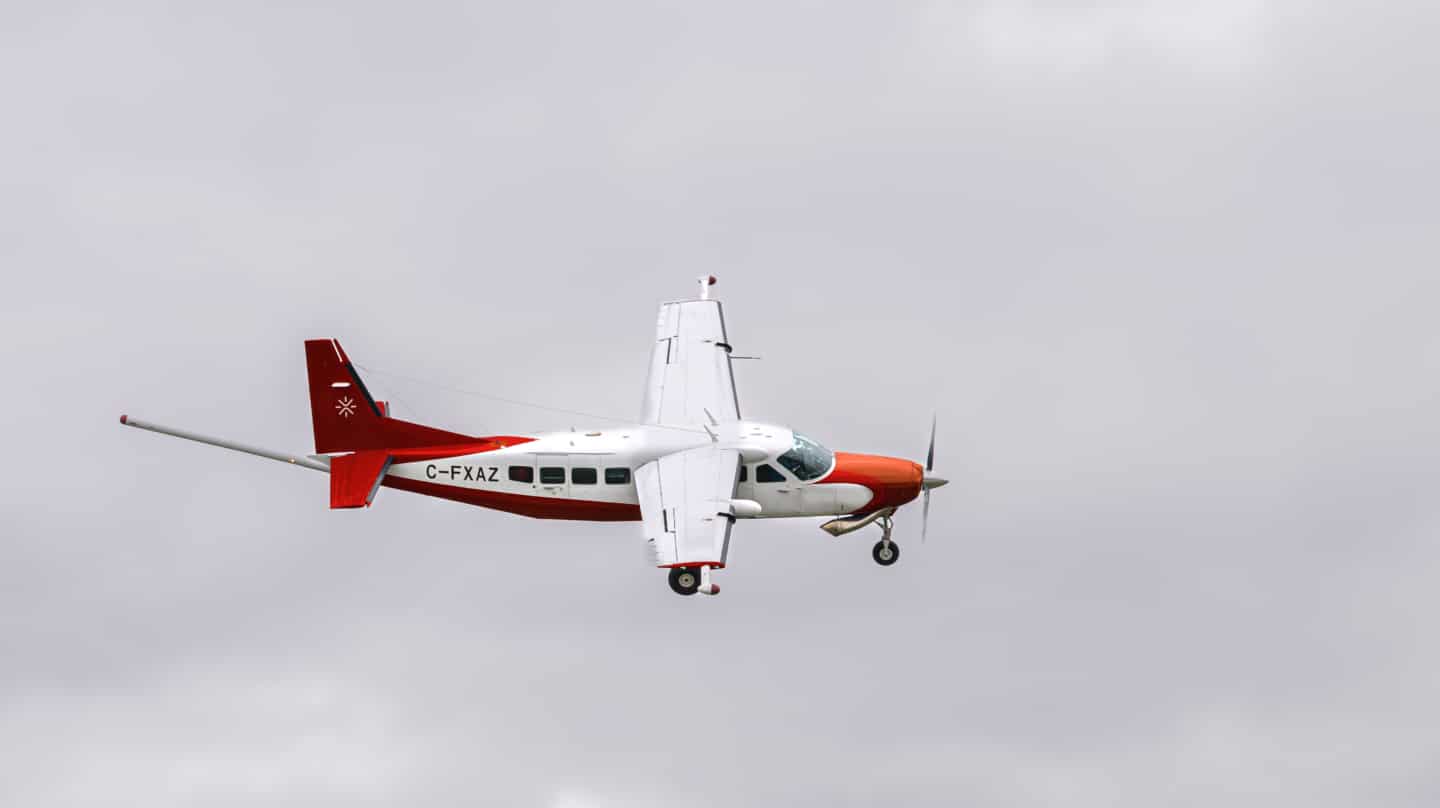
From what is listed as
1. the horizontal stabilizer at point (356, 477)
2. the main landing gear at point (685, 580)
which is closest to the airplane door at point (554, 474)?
the horizontal stabilizer at point (356, 477)

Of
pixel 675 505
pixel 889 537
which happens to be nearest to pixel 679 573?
pixel 675 505

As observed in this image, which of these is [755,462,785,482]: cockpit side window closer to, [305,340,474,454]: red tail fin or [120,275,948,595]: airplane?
[120,275,948,595]: airplane

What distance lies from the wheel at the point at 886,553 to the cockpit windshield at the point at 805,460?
259cm

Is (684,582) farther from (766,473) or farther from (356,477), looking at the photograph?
(356,477)

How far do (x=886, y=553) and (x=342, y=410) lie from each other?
14.6 metres

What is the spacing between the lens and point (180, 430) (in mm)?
62438

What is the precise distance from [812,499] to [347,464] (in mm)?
12025

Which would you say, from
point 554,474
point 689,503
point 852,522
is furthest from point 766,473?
point 554,474

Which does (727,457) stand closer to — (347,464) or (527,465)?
(527,465)

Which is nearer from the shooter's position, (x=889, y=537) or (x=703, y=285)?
(x=889, y=537)

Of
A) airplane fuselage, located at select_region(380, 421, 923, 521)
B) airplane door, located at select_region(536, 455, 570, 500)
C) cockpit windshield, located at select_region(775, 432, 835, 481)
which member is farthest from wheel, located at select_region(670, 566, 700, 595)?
airplane door, located at select_region(536, 455, 570, 500)

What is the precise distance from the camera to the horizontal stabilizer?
6125 cm

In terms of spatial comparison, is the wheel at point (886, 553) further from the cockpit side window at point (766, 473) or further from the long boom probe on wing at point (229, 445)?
the long boom probe on wing at point (229, 445)

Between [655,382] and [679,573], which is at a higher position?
[655,382]
